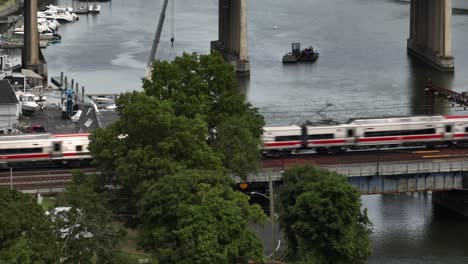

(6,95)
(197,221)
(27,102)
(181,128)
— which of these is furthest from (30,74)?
(197,221)

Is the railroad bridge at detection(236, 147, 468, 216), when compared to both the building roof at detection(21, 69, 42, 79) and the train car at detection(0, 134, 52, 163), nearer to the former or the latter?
the train car at detection(0, 134, 52, 163)

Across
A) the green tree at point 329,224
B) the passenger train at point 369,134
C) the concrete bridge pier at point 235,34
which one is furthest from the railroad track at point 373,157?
Answer: the concrete bridge pier at point 235,34

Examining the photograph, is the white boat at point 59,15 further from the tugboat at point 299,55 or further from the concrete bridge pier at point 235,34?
the tugboat at point 299,55

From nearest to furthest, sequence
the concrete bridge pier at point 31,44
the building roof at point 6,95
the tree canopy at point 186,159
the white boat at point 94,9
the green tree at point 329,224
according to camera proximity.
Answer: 1. the tree canopy at point 186,159
2. the green tree at point 329,224
3. the building roof at point 6,95
4. the concrete bridge pier at point 31,44
5. the white boat at point 94,9

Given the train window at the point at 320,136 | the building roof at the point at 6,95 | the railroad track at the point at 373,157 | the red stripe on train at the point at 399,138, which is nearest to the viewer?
the railroad track at the point at 373,157

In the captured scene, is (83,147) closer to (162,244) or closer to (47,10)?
(162,244)

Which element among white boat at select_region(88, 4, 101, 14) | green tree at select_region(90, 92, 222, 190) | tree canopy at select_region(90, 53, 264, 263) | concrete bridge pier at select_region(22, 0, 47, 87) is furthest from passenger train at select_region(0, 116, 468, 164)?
white boat at select_region(88, 4, 101, 14)

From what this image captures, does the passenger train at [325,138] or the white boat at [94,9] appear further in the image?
the white boat at [94,9]
